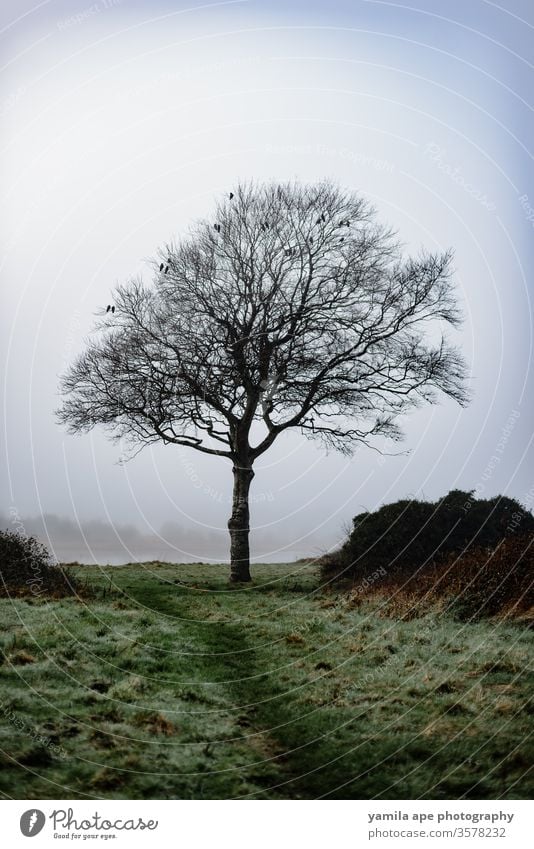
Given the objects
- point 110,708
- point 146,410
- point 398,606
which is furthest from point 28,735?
point 146,410

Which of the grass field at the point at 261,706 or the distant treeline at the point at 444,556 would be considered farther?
the distant treeline at the point at 444,556

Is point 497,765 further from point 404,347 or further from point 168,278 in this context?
point 168,278

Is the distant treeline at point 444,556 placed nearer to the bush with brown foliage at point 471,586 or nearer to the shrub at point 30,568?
the bush with brown foliage at point 471,586

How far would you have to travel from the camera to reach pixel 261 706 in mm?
9375

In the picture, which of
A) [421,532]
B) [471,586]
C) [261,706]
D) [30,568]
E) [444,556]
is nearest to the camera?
[261,706]

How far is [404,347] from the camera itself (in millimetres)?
17000

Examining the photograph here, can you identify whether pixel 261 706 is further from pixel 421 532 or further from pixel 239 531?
pixel 239 531

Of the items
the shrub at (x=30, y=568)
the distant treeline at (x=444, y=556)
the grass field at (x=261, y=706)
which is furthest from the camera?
the shrub at (x=30, y=568)

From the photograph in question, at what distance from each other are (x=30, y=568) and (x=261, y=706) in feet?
22.5
